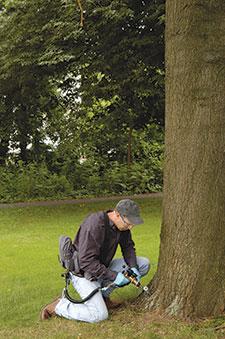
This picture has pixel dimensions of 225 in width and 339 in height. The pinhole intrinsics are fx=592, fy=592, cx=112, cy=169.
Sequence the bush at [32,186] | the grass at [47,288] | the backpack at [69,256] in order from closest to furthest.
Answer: the grass at [47,288] < the backpack at [69,256] < the bush at [32,186]

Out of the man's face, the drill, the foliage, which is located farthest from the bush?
the man's face

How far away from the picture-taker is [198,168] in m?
5.20

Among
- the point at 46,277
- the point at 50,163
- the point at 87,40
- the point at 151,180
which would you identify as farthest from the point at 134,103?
the point at 46,277

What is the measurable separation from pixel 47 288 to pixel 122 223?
6.92ft

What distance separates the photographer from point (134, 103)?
16.7m

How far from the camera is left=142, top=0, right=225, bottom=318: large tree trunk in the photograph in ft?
17.0

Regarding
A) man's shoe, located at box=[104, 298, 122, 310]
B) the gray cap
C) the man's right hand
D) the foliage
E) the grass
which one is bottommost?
the grass

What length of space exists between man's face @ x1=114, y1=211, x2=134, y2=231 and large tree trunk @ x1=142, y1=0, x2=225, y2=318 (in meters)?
0.41

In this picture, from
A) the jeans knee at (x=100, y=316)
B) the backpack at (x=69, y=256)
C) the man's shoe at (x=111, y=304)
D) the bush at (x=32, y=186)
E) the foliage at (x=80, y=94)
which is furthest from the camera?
the bush at (x=32, y=186)

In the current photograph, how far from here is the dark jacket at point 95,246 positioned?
545 cm

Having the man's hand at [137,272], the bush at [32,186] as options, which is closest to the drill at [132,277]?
the man's hand at [137,272]

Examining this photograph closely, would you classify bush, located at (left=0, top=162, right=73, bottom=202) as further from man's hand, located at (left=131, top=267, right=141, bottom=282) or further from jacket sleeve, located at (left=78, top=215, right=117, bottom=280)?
jacket sleeve, located at (left=78, top=215, right=117, bottom=280)

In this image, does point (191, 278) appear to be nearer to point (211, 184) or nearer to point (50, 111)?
point (211, 184)

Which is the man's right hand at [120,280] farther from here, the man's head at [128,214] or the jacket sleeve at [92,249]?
the man's head at [128,214]
